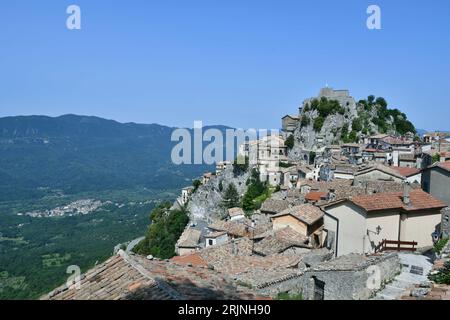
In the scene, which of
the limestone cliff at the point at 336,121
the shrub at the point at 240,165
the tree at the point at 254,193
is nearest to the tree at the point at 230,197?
the shrub at the point at 240,165

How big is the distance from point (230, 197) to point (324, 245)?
42846 mm

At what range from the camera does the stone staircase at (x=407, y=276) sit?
39.1ft

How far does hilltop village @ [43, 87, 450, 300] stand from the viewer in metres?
7.97

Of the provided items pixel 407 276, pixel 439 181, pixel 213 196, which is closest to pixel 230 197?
pixel 213 196

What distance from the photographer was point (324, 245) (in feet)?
73.2

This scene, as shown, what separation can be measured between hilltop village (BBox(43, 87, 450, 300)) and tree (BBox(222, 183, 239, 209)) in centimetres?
23

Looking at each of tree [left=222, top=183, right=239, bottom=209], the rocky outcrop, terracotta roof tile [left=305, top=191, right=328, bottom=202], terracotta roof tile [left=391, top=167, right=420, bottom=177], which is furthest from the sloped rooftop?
the rocky outcrop

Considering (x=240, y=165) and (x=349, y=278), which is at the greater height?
(x=349, y=278)

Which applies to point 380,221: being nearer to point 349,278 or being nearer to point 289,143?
point 349,278

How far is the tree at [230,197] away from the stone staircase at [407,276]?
4812 centimetres

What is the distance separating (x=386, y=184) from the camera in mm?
32812
